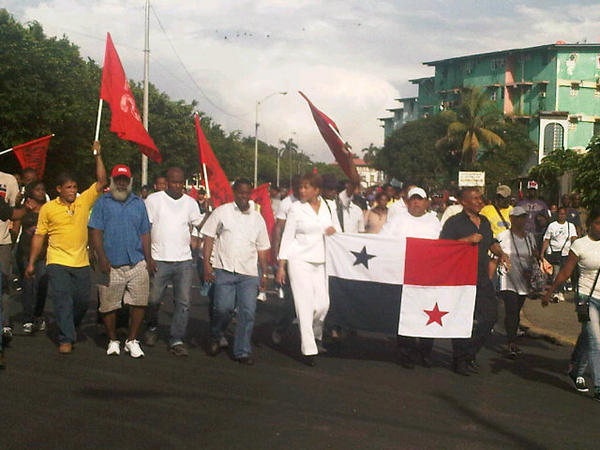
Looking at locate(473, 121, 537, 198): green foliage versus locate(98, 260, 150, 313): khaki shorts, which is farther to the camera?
locate(473, 121, 537, 198): green foliage

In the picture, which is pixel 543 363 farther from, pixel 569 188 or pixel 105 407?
pixel 569 188

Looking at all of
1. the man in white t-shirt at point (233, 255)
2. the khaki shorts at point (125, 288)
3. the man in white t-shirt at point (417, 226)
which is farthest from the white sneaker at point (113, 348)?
the man in white t-shirt at point (417, 226)

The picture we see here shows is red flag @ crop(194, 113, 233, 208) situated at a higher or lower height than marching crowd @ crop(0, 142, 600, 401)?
higher

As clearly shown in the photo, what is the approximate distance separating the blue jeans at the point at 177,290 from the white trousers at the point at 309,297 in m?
1.14

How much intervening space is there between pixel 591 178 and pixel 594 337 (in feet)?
35.7

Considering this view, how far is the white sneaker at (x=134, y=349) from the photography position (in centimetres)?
866

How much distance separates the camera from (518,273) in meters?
9.84

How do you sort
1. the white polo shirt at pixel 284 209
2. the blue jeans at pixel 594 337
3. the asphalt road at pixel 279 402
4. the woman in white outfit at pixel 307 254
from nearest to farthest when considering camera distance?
the asphalt road at pixel 279 402 → the blue jeans at pixel 594 337 → the woman in white outfit at pixel 307 254 → the white polo shirt at pixel 284 209

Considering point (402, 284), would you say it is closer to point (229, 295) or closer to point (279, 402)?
point (229, 295)

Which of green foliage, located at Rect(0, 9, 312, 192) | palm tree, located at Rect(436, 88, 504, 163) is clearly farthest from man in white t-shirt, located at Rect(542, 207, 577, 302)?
palm tree, located at Rect(436, 88, 504, 163)

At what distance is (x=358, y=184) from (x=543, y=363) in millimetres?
2855

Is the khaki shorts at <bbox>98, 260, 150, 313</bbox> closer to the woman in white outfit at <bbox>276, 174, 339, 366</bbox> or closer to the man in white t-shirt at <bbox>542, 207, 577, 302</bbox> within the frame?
the woman in white outfit at <bbox>276, 174, 339, 366</bbox>

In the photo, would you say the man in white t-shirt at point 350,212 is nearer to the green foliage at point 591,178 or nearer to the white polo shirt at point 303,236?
the white polo shirt at point 303,236

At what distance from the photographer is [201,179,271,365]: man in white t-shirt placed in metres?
8.96
